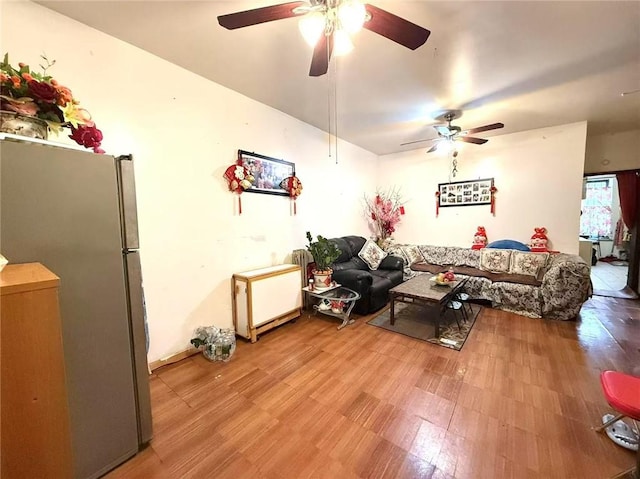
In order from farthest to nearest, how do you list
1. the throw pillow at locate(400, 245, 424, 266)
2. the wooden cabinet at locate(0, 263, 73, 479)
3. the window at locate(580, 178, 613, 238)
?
1. the window at locate(580, 178, 613, 238)
2. the throw pillow at locate(400, 245, 424, 266)
3. the wooden cabinet at locate(0, 263, 73, 479)

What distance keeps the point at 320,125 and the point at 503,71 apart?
2215mm

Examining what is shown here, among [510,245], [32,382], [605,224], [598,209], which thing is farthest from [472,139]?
[605,224]

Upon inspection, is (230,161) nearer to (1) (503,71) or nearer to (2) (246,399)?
(2) (246,399)

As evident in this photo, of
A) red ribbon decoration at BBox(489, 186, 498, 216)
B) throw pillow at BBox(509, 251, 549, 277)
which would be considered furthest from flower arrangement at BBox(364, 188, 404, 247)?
throw pillow at BBox(509, 251, 549, 277)

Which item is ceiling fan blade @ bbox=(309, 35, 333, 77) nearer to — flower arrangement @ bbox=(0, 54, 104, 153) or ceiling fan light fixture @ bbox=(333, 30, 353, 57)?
ceiling fan light fixture @ bbox=(333, 30, 353, 57)

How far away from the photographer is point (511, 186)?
417 cm

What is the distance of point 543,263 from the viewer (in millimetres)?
3584

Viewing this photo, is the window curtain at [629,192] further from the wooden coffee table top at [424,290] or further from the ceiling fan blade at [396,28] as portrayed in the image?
the ceiling fan blade at [396,28]

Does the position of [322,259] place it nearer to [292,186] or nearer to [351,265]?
[351,265]

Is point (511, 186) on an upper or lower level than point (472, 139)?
lower

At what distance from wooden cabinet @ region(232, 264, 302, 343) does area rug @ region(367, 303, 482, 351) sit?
1.12m

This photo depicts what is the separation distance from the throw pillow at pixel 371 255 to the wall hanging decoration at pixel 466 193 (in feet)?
5.40

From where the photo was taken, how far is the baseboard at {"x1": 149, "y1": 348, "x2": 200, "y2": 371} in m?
2.18

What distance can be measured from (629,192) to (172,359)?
7036 millimetres
